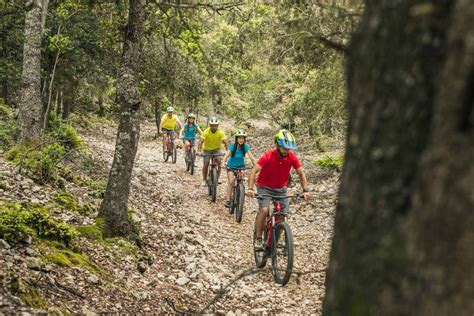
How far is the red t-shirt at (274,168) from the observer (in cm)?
715

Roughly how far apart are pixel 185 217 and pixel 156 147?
Answer: 14.3 m

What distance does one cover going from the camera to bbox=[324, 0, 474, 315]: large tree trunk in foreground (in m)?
1.08

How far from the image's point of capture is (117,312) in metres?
4.54

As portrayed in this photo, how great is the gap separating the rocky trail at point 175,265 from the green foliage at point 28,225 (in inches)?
7.8

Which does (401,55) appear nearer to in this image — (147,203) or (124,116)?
(124,116)

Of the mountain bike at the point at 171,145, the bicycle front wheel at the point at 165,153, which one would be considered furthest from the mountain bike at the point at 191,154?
the bicycle front wheel at the point at 165,153

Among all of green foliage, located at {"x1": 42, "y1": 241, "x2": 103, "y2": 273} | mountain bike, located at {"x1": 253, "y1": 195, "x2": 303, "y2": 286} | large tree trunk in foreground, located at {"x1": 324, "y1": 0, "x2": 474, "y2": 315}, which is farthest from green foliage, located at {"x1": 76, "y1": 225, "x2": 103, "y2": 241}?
large tree trunk in foreground, located at {"x1": 324, "y1": 0, "x2": 474, "y2": 315}

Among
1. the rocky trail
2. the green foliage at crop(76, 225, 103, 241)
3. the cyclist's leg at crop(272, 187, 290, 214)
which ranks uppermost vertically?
the cyclist's leg at crop(272, 187, 290, 214)

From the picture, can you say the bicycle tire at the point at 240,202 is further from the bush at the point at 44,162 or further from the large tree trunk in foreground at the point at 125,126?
the bush at the point at 44,162

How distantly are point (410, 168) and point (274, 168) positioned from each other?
6.07 metres

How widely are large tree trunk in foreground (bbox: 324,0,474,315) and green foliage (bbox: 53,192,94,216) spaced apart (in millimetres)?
6398

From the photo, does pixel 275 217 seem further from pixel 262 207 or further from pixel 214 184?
pixel 214 184

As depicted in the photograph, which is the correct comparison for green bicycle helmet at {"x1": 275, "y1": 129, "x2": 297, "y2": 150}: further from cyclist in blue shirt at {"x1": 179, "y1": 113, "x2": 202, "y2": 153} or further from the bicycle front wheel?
the bicycle front wheel

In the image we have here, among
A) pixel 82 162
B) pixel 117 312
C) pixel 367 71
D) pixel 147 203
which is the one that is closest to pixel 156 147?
pixel 82 162
